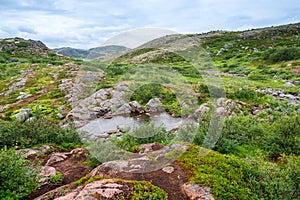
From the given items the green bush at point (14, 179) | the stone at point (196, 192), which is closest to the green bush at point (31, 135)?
the green bush at point (14, 179)

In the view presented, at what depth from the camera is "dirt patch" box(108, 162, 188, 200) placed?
4.81 meters

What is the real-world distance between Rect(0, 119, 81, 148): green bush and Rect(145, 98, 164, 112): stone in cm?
1028

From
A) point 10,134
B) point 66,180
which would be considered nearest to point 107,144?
point 66,180

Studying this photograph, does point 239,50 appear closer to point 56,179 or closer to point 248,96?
point 248,96

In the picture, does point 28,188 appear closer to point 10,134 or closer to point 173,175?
point 173,175

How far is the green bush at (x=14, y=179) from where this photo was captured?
195 inches

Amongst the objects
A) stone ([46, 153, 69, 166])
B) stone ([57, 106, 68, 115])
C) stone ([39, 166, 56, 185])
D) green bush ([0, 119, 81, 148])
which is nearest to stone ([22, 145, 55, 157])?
green bush ([0, 119, 81, 148])

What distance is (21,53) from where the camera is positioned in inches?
2657

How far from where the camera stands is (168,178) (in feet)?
17.4

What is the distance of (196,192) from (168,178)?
2.72 ft

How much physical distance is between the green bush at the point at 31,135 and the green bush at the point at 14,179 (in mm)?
4574

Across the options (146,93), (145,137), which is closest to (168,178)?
(145,137)

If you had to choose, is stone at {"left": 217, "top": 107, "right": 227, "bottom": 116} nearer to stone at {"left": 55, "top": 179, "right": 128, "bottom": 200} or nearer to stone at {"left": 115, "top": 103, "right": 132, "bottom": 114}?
stone at {"left": 115, "top": 103, "right": 132, "bottom": 114}

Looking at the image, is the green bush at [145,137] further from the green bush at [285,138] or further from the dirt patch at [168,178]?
the green bush at [285,138]
